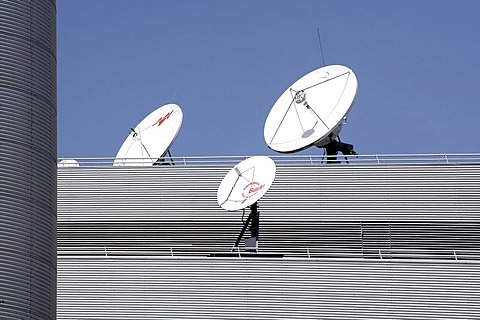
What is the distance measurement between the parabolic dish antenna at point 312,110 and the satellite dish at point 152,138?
5.67 metres

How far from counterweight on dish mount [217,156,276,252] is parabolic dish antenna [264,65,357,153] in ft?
15.6

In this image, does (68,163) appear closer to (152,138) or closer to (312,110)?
(152,138)

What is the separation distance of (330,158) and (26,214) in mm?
30161

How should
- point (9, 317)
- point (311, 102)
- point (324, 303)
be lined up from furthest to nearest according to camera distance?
point (311, 102) → point (324, 303) → point (9, 317)

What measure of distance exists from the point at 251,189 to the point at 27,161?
20125mm

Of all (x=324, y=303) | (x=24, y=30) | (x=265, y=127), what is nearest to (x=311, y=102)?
(x=265, y=127)

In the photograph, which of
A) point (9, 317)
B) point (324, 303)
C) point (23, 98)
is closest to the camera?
point (9, 317)

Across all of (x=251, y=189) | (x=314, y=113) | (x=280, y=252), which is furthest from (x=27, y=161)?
(x=314, y=113)

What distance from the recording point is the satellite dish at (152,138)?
55656 millimetres

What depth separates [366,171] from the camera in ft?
171

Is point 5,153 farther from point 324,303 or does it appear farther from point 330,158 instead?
point 330,158

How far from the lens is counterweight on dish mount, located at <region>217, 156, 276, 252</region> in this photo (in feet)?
144

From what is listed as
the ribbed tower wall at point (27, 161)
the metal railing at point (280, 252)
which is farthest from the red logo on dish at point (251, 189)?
the ribbed tower wall at point (27, 161)

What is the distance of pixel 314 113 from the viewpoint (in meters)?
50.8
